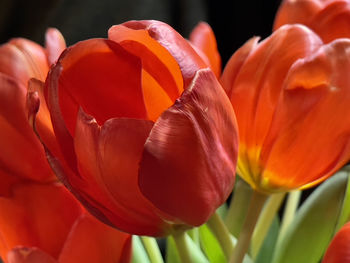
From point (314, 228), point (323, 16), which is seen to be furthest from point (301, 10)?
point (314, 228)

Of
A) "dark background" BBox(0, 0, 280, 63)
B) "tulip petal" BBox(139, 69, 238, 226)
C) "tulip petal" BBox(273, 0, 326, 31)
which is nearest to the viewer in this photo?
"tulip petal" BBox(139, 69, 238, 226)

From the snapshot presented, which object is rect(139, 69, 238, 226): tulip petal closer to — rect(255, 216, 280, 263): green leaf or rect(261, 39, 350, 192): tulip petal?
rect(261, 39, 350, 192): tulip petal

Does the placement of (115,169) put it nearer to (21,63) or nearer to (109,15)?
(21,63)

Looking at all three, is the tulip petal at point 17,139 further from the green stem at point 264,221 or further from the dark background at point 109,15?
the dark background at point 109,15

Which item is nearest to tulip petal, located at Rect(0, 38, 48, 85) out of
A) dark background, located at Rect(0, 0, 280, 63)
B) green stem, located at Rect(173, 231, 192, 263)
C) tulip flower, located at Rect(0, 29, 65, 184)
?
tulip flower, located at Rect(0, 29, 65, 184)

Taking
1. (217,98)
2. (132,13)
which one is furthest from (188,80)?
(132,13)
